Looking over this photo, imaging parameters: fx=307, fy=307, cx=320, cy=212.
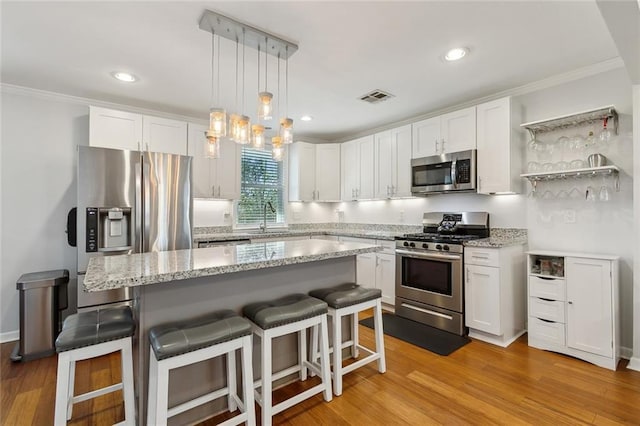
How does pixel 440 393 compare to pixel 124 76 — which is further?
pixel 124 76

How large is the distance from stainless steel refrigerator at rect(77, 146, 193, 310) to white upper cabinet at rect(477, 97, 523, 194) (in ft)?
10.8

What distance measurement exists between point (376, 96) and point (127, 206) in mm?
2917

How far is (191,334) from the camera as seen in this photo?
61.5 inches

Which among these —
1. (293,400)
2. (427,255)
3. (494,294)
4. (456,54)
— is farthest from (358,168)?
(293,400)

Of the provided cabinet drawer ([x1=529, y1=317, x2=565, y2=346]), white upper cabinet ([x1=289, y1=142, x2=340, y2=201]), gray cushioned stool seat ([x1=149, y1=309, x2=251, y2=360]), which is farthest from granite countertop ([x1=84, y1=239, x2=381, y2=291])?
white upper cabinet ([x1=289, y1=142, x2=340, y2=201])

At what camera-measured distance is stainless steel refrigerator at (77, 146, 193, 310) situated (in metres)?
2.90

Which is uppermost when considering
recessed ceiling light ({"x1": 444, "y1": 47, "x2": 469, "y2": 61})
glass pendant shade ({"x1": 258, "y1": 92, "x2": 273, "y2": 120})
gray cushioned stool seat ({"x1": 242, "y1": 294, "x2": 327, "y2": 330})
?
recessed ceiling light ({"x1": 444, "y1": 47, "x2": 469, "y2": 61})

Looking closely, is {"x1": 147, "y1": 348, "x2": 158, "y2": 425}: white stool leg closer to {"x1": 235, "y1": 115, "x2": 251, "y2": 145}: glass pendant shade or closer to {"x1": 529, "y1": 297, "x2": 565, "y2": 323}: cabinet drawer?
{"x1": 235, "y1": 115, "x2": 251, "y2": 145}: glass pendant shade

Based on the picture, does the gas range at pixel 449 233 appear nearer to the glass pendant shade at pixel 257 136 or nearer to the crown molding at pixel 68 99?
the glass pendant shade at pixel 257 136

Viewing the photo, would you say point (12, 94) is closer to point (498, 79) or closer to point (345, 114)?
point (345, 114)

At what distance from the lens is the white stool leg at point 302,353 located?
233 centimetres

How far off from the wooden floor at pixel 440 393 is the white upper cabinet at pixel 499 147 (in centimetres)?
166

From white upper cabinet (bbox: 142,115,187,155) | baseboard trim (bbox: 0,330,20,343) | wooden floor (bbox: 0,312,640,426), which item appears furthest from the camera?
white upper cabinet (bbox: 142,115,187,155)

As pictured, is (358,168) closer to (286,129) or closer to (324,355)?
(286,129)
